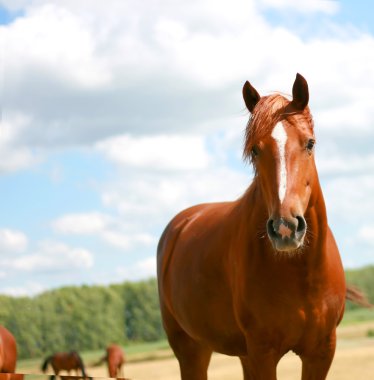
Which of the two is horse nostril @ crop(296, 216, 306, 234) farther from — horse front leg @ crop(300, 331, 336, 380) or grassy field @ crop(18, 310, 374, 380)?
grassy field @ crop(18, 310, 374, 380)

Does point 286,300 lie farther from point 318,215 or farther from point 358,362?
point 358,362

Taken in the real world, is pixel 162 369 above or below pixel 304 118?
below

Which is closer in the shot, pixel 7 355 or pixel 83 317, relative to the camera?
pixel 7 355

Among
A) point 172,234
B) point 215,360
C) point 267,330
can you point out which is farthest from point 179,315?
point 215,360

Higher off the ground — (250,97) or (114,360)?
(250,97)

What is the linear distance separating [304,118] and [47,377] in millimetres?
1730

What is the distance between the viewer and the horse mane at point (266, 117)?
6.28 feet

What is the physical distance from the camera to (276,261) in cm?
201

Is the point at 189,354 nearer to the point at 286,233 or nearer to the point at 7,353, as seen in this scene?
the point at 7,353

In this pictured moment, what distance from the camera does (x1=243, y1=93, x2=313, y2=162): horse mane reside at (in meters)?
1.91

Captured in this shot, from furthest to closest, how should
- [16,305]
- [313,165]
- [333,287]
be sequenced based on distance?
[16,305] < [333,287] < [313,165]

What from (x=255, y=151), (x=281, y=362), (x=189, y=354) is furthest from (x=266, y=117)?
(x=281, y=362)

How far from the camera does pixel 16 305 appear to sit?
11.4 feet

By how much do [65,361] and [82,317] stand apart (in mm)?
302
